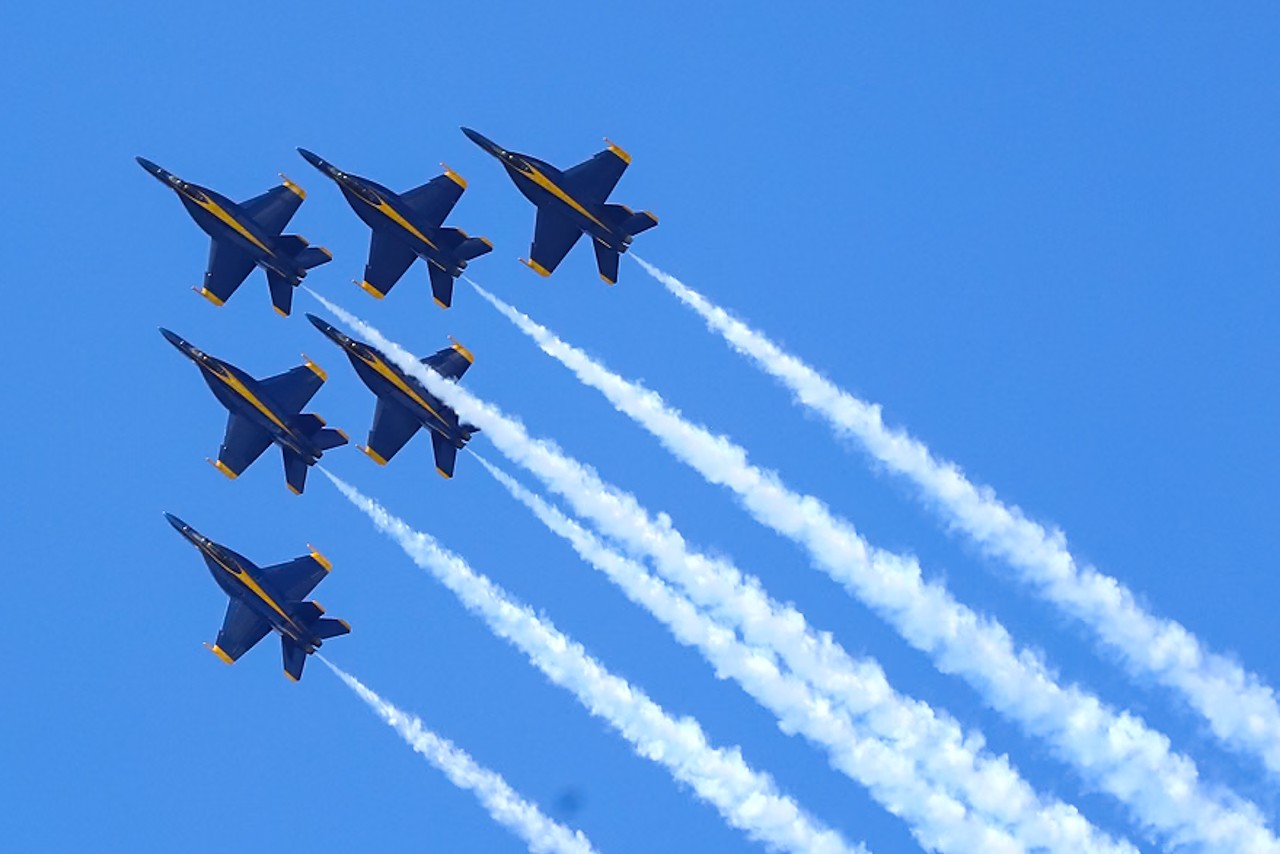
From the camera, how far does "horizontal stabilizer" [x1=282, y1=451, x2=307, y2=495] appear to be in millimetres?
79562

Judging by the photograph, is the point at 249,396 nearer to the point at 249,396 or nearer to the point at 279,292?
the point at 249,396

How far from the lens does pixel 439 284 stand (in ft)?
259

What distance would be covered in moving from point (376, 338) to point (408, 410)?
3572 mm

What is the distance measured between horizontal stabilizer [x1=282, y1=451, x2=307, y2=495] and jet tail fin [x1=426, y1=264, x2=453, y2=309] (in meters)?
8.00

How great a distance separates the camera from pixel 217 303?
80.1m

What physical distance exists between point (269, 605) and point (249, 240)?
44.5 feet

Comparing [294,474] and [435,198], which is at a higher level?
[435,198]

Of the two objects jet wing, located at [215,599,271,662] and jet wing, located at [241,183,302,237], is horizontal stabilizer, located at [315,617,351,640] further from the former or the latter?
jet wing, located at [241,183,302,237]

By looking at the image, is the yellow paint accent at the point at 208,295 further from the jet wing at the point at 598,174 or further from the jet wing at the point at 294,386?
the jet wing at the point at 598,174

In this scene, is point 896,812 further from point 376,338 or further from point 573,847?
point 376,338

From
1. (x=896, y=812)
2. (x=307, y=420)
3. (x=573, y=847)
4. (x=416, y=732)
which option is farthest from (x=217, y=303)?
(x=896, y=812)

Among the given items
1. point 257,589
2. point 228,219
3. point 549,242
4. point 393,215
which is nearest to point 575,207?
point 549,242

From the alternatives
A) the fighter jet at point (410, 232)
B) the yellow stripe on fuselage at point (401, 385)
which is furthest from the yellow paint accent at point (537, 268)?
the yellow stripe on fuselage at point (401, 385)

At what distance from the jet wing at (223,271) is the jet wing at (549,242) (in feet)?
35.1
